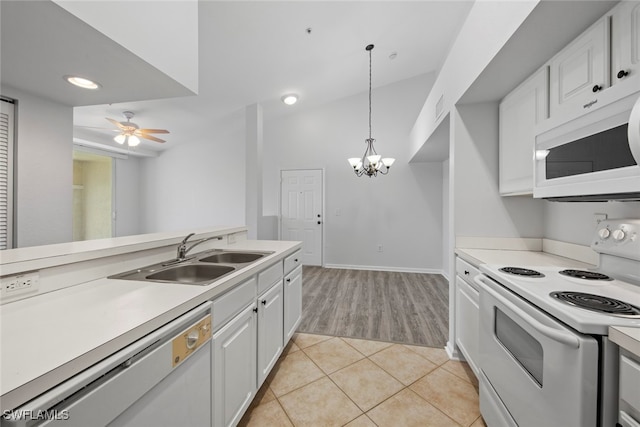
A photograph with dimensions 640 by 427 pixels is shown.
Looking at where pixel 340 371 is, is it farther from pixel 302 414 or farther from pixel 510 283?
pixel 510 283

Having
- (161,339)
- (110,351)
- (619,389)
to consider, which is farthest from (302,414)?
(619,389)

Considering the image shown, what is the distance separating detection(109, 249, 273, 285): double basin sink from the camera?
4.30 ft

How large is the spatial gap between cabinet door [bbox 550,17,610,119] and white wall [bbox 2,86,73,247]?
3466 mm

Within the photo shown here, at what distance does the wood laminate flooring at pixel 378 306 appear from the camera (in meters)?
2.52

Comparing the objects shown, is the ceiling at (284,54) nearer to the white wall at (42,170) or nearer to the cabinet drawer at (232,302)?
the white wall at (42,170)

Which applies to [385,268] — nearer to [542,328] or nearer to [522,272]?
[522,272]

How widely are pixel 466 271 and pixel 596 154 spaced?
102 cm

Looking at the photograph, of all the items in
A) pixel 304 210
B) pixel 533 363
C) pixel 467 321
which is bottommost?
pixel 467 321

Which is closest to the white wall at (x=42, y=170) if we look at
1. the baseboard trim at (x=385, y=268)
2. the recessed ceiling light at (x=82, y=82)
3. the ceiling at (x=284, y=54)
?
the ceiling at (x=284, y=54)

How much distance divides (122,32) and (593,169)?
2312mm

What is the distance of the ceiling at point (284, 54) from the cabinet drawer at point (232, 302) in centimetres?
136

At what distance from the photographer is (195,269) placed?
161cm

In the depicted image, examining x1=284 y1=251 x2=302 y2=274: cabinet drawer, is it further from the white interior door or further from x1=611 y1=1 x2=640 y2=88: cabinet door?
the white interior door

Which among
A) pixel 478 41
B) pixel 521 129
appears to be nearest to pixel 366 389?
pixel 521 129
